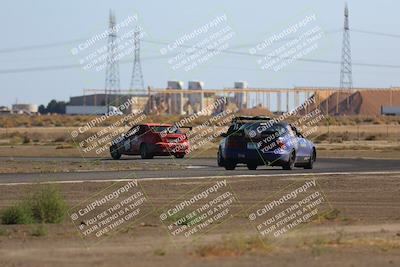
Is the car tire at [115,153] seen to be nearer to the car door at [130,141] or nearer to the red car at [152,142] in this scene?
the red car at [152,142]

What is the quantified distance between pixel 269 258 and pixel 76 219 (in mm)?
5689

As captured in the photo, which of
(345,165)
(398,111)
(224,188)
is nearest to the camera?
(224,188)

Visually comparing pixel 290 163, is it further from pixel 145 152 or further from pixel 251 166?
pixel 145 152

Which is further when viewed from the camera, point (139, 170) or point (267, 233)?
point (139, 170)

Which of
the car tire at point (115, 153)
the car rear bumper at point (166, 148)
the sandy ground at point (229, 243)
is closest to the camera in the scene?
the sandy ground at point (229, 243)

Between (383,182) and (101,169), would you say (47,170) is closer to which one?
(101,169)

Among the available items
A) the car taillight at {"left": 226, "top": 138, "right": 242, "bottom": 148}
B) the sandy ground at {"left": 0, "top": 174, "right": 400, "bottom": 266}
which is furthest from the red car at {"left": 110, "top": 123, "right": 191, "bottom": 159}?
the sandy ground at {"left": 0, "top": 174, "right": 400, "bottom": 266}

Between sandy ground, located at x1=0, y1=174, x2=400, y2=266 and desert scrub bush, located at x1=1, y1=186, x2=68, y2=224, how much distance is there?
0.27 metres

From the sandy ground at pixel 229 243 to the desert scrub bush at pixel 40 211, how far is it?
0.88 ft

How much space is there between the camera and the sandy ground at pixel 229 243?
1236 cm

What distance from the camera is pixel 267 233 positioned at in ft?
49.5

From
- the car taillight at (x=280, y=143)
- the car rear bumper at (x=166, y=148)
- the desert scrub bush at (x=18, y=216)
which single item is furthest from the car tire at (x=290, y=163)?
the desert scrub bush at (x=18, y=216)

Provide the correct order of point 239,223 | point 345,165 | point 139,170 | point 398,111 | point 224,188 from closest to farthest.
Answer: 1. point 239,223
2. point 224,188
3. point 139,170
4. point 345,165
5. point 398,111

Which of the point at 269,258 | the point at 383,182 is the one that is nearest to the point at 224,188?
the point at 383,182
